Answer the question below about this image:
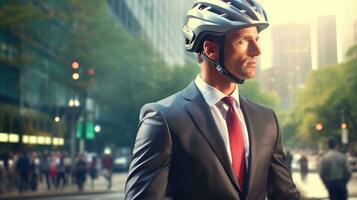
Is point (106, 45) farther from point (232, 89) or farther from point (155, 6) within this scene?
point (155, 6)

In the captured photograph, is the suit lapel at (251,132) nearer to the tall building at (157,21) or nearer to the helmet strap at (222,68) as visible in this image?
the helmet strap at (222,68)

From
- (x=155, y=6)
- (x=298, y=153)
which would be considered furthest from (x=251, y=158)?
(x=155, y=6)

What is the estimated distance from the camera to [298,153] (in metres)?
20.8

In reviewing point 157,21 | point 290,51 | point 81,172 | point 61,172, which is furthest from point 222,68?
point 157,21

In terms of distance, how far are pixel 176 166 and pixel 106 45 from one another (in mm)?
30044

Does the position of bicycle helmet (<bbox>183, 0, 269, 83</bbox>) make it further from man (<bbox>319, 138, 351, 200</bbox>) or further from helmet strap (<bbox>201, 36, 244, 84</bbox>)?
man (<bbox>319, 138, 351, 200</bbox>)

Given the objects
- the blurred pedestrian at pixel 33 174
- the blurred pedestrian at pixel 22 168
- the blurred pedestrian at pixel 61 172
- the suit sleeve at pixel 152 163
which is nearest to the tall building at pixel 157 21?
the blurred pedestrian at pixel 61 172

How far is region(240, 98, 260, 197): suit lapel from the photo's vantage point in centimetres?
184

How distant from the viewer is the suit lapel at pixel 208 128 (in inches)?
70.9

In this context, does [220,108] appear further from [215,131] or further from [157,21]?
[157,21]

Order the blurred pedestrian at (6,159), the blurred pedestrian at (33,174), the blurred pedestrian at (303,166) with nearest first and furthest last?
1. the blurred pedestrian at (303,166)
2. the blurred pedestrian at (6,159)
3. the blurred pedestrian at (33,174)

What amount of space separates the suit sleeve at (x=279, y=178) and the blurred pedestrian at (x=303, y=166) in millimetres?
17329

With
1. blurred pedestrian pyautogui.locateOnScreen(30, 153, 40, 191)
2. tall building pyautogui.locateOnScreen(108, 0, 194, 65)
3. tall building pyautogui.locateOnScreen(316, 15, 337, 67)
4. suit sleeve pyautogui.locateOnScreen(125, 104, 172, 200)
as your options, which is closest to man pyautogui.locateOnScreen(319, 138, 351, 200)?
tall building pyautogui.locateOnScreen(316, 15, 337, 67)

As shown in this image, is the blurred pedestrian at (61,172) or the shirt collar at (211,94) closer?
the shirt collar at (211,94)
